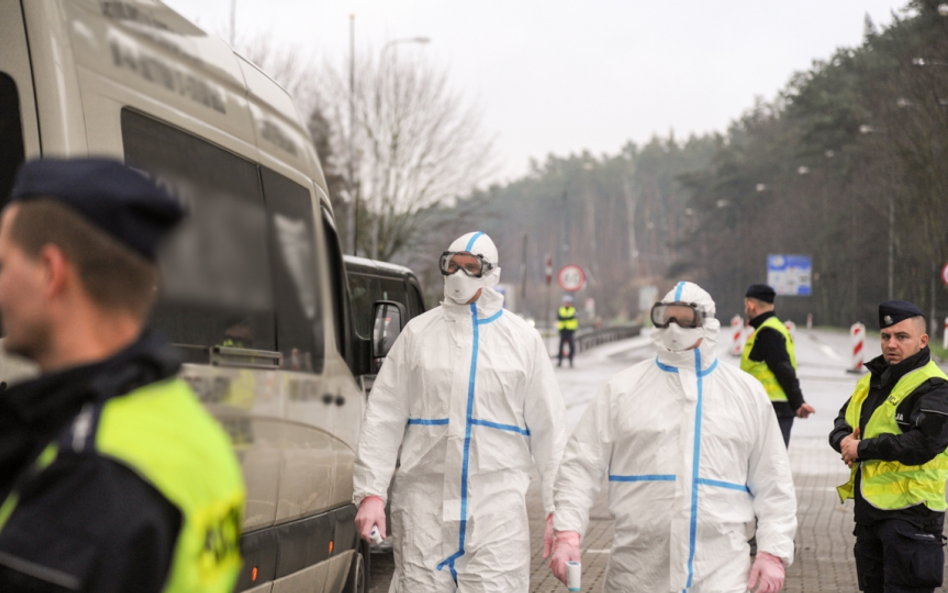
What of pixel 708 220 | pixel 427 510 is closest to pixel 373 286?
pixel 427 510

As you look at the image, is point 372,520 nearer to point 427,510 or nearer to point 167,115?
point 427,510

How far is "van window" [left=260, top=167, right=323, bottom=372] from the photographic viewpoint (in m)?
4.61

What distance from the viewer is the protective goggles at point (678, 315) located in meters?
4.30

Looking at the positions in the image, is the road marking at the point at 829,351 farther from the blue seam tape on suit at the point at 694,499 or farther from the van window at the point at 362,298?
the blue seam tape on suit at the point at 694,499

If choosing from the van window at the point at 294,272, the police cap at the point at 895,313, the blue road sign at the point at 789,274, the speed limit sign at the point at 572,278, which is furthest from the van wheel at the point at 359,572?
the blue road sign at the point at 789,274

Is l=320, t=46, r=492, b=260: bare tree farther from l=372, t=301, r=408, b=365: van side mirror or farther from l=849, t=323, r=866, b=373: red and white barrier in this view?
l=372, t=301, r=408, b=365: van side mirror

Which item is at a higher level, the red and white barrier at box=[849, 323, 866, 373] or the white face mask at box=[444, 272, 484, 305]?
the white face mask at box=[444, 272, 484, 305]

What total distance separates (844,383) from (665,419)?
881 inches

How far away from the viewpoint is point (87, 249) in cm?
149

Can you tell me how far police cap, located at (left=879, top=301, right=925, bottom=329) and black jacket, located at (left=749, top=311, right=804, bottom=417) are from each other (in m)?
2.72

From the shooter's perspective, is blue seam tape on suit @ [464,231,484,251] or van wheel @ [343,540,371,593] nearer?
blue seam tape on suit @ [464,231,484,251]

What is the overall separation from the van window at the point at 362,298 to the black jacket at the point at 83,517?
601cm

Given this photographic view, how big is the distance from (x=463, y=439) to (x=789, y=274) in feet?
163

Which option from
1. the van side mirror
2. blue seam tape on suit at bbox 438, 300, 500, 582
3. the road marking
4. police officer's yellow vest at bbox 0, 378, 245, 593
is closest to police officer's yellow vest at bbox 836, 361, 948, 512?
blue seam tape on suit at bbox 438, 300, 500, 582
